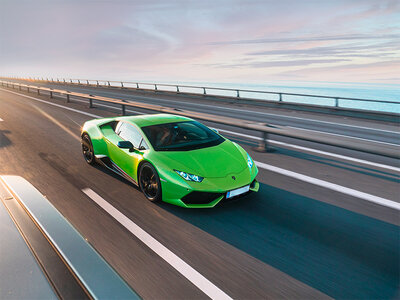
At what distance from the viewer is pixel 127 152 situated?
5.97 meters

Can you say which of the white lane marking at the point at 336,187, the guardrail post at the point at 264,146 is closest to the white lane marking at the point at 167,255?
the white lane marking at the point at 336,187

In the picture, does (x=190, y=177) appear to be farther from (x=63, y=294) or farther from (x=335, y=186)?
(x=63, y=294)

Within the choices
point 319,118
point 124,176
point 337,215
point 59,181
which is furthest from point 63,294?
point 319,118

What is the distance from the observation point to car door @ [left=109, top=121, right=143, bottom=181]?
577cm

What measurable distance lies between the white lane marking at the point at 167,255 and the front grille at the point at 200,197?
83 centimetres

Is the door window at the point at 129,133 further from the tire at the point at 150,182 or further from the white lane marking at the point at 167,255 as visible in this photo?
the white lane marking at the point at 167,255

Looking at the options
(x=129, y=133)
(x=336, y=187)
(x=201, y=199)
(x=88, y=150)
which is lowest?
(x=336, y=187)

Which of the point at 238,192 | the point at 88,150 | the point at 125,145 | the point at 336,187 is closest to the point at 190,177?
the point at 238,192

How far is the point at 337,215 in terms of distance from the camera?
4.91 metres

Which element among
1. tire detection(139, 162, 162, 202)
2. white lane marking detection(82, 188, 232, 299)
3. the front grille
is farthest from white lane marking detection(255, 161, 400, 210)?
white lane marking detection(82, 188, 232, 299)

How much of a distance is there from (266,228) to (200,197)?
43.0 inches

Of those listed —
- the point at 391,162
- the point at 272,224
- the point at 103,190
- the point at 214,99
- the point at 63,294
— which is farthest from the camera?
the point at 214,99

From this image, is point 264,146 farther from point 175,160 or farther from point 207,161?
point 175,160

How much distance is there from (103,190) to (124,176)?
48 centimetres
